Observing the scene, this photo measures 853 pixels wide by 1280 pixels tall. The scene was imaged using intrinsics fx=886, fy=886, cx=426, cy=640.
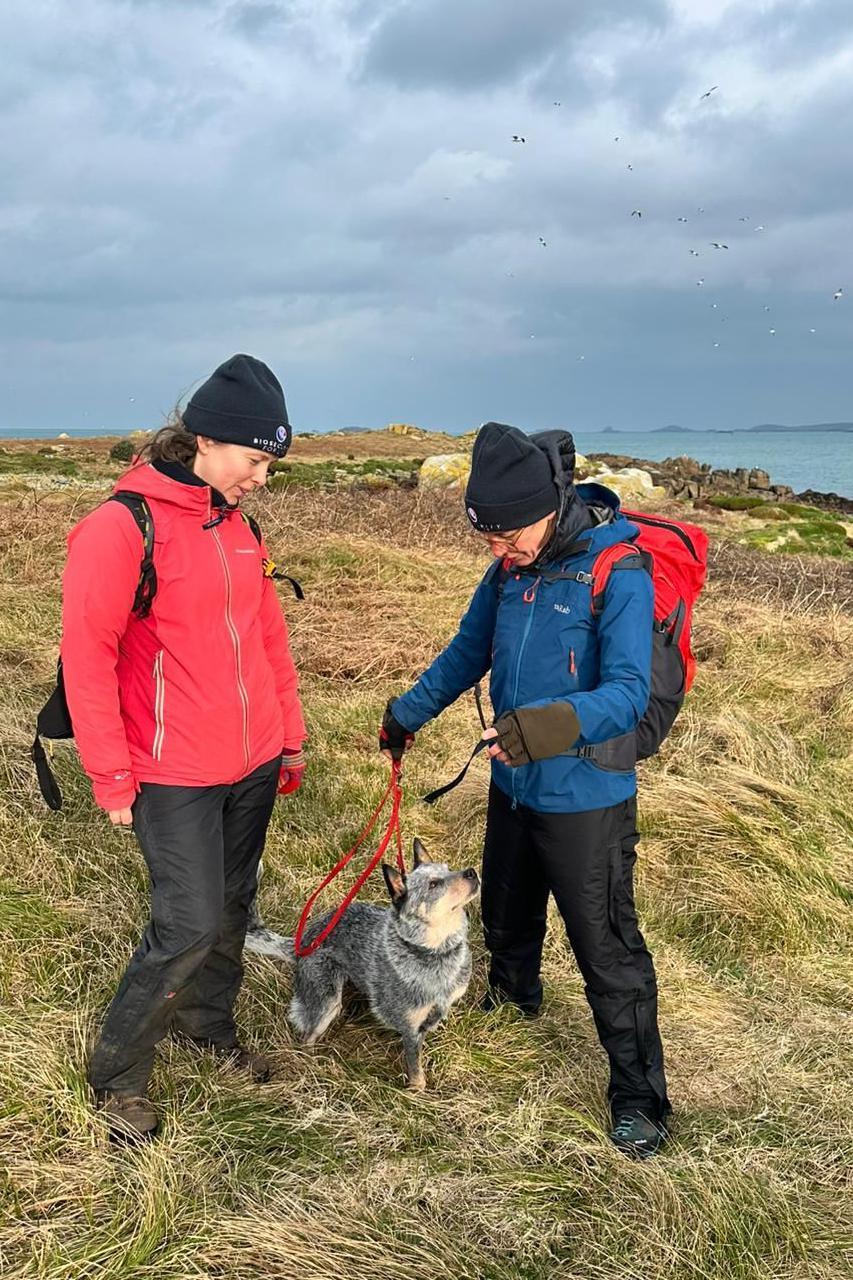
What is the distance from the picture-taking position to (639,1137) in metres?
3.31

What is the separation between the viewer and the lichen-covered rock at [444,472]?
24219 millimetres

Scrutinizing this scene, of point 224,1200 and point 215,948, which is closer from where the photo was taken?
point 224,1200

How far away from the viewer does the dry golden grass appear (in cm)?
269

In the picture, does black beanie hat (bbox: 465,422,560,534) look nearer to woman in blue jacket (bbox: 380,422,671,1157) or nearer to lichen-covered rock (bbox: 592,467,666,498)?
woman in blue jacket (bbox: 380,422,671,1157)

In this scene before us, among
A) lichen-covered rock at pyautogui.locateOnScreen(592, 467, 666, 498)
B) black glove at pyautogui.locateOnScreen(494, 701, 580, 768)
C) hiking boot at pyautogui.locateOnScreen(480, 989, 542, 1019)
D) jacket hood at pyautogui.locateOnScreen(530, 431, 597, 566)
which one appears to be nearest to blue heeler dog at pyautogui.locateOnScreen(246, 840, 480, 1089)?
hiking boot at pyautogui.locateOnScreen(480, 989, 542, 1019)

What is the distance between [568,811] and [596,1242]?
4.38ft

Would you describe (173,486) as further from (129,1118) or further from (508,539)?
(129,1118)

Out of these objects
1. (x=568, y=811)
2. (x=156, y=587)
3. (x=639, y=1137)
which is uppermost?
(x=156, y=587)

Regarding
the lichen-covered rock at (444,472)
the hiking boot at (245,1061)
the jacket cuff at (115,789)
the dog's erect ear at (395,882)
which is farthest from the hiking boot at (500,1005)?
the lichen-covered rock at (444,472)

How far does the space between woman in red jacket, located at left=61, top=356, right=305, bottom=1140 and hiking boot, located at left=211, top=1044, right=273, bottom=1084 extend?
424 millimetres

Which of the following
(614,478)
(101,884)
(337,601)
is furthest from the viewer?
(614,478)

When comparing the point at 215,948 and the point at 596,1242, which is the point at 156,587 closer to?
the point at 215,948

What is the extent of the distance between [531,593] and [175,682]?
4.21ft

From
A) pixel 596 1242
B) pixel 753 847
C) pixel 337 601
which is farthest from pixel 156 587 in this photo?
pixel 337 601
